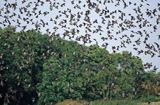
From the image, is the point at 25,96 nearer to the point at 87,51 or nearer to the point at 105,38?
the point at 87,51

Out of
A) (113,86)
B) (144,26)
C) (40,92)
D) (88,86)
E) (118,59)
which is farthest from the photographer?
(118,59)

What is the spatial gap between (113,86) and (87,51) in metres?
13.9

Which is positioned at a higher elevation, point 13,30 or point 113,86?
point 13,30

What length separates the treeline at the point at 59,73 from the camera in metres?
77.8

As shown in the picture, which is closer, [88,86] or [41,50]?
[41,50]

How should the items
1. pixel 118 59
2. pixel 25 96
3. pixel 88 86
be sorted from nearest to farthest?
pixel 25 96 < pixel 88 86 < pixel 118 59

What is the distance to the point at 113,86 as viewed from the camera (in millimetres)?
107438

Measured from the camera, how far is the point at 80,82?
92.1 meters

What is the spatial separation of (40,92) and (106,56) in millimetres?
29742

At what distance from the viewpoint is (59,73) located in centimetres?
9294

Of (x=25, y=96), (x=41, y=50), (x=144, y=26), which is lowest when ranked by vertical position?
(x=25, y=96)

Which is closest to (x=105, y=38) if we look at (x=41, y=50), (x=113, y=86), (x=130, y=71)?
(x=41, y=50)

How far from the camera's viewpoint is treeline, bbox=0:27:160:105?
77750 mm

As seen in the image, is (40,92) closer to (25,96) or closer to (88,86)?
(25,96)
